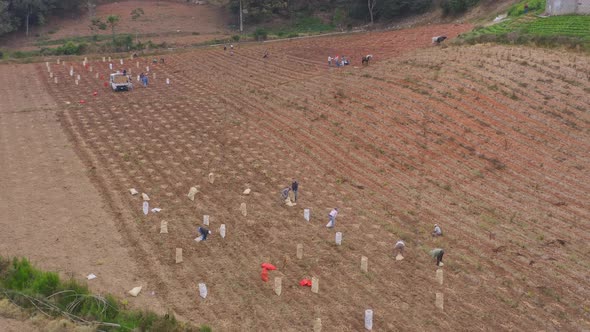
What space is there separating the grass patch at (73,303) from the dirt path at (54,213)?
1332 millimetres

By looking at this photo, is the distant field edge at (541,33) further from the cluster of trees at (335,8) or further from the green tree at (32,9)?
the green tree at (32,9)

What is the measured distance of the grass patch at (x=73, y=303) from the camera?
13.7m

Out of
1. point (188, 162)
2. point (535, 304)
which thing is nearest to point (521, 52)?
point (188, 162)

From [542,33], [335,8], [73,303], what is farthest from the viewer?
[335,8]

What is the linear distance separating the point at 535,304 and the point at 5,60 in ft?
157

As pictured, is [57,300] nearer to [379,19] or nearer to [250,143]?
[250,143]

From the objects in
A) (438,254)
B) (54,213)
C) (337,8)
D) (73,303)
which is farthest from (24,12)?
(438,254)

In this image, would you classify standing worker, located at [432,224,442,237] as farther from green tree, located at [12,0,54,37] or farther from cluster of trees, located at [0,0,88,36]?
green tree, located at [12,0,54,37]

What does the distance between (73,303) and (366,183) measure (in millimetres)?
13203

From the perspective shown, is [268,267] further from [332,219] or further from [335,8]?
[335,8]

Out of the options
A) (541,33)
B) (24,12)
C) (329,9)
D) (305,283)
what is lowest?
(305,283)

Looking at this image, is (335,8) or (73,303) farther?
(335,8)

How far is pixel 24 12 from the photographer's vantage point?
231 feet

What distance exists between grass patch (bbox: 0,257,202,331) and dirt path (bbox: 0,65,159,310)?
1.33 metres
